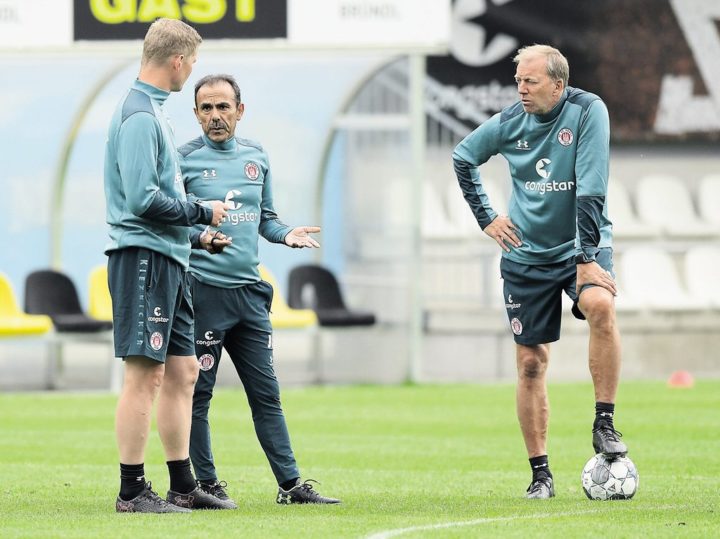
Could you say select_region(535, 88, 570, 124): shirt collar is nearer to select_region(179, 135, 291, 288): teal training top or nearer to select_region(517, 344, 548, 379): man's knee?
select_region(517, 344, 548, 379): man's knee

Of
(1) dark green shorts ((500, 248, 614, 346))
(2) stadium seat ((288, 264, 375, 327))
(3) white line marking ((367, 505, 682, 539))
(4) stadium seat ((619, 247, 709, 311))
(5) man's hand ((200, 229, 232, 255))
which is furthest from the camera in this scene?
(4) stadium seat ((619, 247, 709, 311))

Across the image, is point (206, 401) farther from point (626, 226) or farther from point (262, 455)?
point (626, 226)

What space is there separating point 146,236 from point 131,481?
0.99 m

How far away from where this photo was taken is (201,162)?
24.3 feet

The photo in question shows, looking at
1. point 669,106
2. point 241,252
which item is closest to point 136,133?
point 241,252

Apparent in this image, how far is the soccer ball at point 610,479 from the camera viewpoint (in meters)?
7.37

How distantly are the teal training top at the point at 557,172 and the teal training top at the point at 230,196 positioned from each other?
1.09 meters

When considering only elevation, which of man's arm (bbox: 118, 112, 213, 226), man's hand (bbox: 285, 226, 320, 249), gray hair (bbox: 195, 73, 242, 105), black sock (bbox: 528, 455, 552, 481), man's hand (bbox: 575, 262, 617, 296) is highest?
gray hair (bbox: 195, 73, 242, 105)

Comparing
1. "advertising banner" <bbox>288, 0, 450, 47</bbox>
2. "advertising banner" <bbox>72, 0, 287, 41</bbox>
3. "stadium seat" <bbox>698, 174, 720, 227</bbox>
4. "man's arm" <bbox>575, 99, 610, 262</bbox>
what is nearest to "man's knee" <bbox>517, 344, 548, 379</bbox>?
"man's arm" <bbox>575, 99, 610, 262</bbox>

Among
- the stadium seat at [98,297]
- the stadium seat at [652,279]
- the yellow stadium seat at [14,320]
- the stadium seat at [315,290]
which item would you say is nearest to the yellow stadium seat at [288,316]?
the stadium seat at [315,290]

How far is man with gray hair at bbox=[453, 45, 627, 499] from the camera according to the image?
24.4 ft

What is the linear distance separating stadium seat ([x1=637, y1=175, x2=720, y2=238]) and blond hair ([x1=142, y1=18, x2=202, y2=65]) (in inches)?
502

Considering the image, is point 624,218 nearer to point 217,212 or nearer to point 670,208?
point 670,208

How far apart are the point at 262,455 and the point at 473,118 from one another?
9.57 meters
